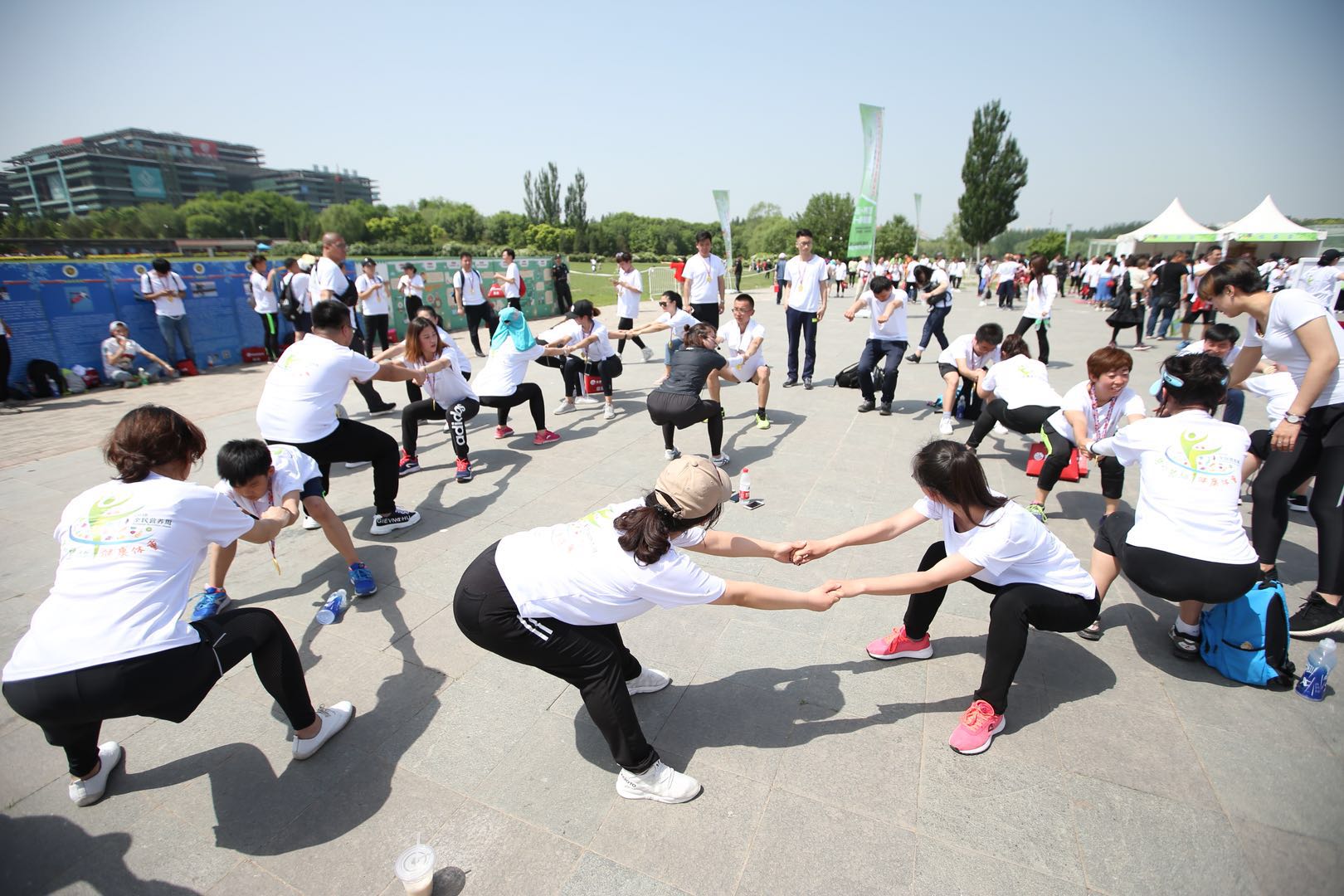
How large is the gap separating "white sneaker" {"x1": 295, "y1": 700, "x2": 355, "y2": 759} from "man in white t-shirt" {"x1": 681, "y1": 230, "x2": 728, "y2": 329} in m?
7.20

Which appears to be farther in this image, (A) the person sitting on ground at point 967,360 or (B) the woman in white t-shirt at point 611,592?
(A) the person sitting on ground at point 967,360

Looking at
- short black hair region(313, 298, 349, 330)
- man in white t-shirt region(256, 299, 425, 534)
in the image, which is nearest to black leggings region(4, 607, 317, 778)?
man in white t-shirt region(256, 299, 425, 534)

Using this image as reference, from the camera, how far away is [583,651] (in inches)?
92.8

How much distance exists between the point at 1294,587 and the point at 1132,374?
7480mm

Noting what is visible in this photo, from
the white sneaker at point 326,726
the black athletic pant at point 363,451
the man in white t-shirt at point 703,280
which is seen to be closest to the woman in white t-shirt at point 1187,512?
the white sneaker at point 326,726

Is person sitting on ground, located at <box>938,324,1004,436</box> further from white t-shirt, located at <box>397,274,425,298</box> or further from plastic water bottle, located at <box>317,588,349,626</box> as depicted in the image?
white t-shirt, located at <box>397,274,425,298</box>

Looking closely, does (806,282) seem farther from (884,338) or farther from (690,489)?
(690,489)

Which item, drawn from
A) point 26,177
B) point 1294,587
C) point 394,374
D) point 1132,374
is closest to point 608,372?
point 394,374

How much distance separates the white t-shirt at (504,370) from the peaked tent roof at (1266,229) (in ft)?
104

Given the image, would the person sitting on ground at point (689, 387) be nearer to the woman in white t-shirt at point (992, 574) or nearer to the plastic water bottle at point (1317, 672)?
the woman in white t-shirt at point (992, 574)

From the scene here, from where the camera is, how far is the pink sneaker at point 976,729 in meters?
2.60

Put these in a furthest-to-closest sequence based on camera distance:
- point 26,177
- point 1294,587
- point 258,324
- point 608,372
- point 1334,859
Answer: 1. point 26,177
2. point 258,324
3. point 608,372
4. point 1294,587
5. point 1334,859

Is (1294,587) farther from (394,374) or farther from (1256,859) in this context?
(394,374)

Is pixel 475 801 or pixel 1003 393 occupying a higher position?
pixel 1003 393
